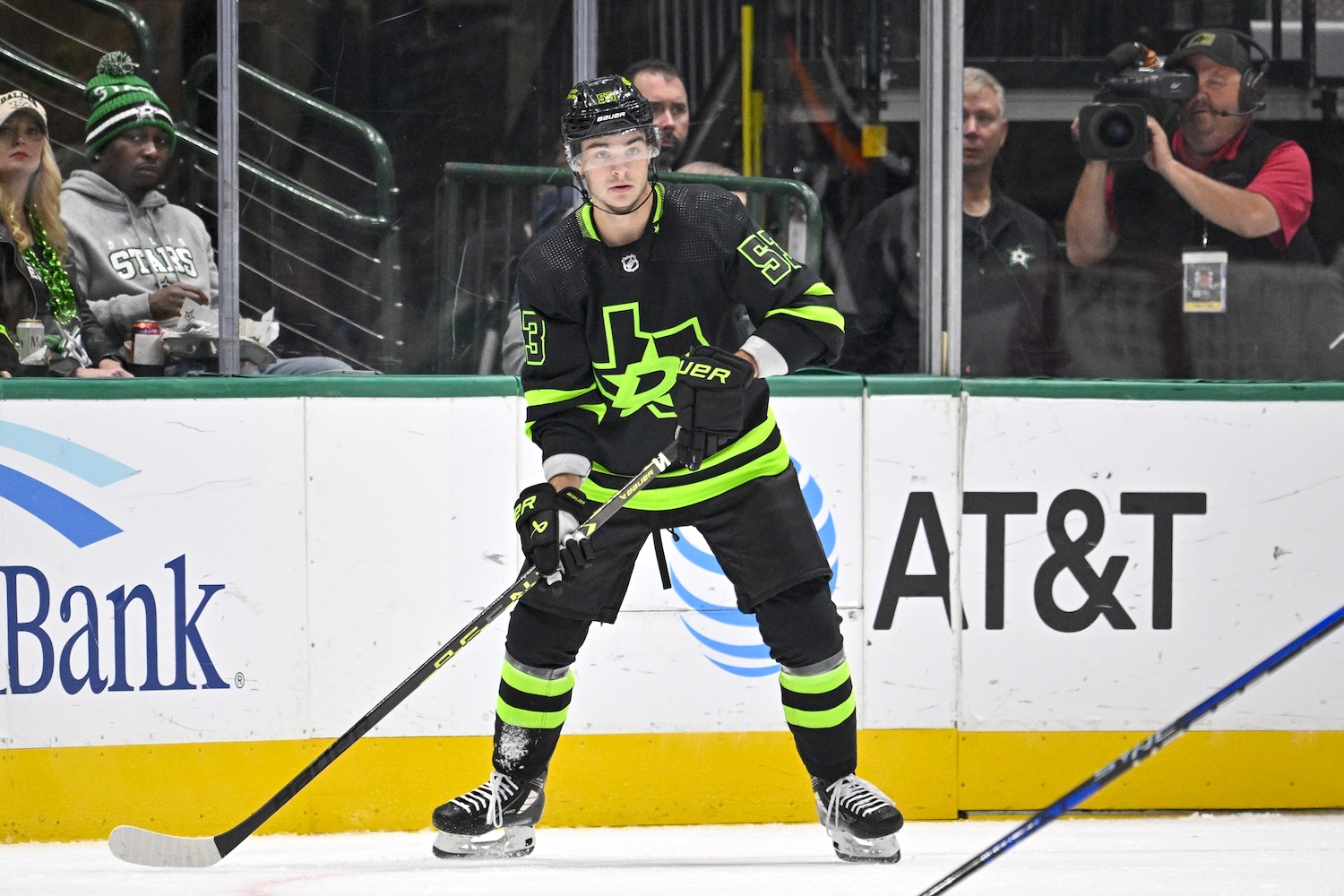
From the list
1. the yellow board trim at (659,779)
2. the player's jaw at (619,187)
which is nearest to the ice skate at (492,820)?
the yellow board trim at (659,779)

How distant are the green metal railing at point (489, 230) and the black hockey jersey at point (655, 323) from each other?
A: 1.86 ft

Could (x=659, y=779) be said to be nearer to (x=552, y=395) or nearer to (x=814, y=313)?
(x=552, y=395)

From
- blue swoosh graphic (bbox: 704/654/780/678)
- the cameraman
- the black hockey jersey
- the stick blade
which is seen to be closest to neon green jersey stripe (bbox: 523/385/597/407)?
the black hockey jersey

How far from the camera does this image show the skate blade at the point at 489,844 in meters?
2.92

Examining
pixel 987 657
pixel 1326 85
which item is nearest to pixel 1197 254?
pixel 1326 85

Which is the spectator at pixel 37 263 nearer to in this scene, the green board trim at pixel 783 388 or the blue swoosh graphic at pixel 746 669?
the green board trim at pixel 783 388

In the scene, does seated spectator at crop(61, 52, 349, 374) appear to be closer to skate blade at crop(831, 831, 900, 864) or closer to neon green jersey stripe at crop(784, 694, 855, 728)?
neon green jersey stripe at crop(784, 694, 855, 728)

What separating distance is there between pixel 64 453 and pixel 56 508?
12 centimetres

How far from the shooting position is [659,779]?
3.35 meters

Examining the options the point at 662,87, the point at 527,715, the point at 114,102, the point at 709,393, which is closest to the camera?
the point at 709,393

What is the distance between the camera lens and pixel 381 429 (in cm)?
327

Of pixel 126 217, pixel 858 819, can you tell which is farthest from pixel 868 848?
pixel 126 217

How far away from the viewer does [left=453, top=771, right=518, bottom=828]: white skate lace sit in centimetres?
289

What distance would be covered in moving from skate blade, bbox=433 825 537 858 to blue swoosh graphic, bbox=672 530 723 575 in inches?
27.3
